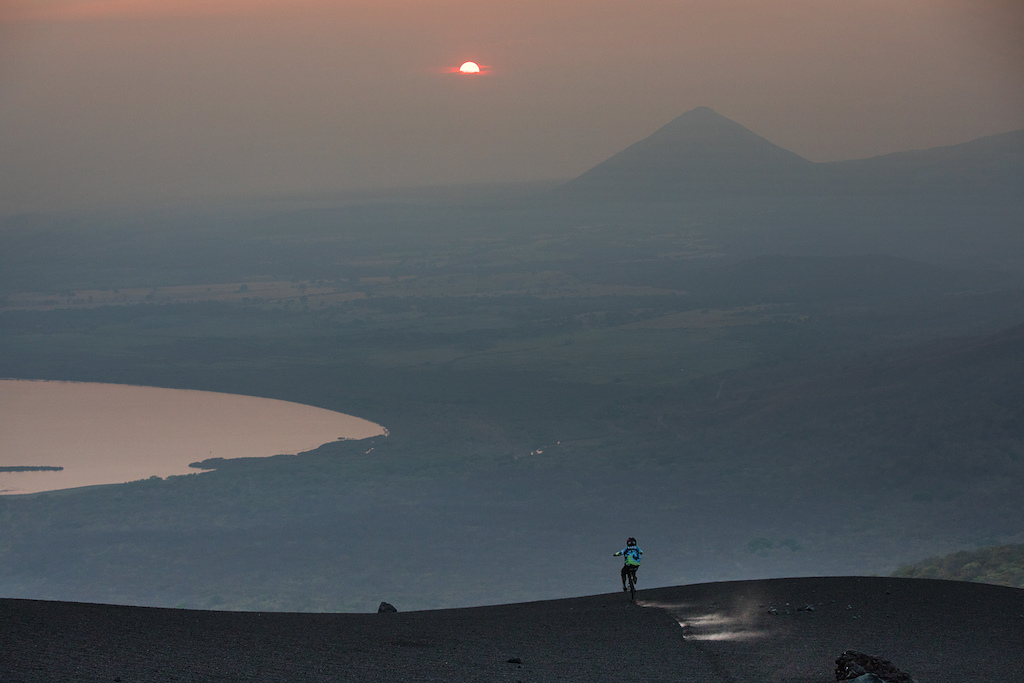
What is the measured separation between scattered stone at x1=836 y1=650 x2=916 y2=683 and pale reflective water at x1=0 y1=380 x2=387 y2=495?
132965 mm

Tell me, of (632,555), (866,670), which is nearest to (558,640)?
(632,555)

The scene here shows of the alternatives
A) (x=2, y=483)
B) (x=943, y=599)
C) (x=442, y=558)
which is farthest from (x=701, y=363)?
(x=943, y=599)

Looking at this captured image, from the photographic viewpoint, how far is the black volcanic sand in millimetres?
13531

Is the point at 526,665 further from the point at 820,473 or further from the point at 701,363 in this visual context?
the point at 701,363

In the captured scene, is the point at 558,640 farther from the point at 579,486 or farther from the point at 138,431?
the point at 138,431

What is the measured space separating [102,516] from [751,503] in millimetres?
83372

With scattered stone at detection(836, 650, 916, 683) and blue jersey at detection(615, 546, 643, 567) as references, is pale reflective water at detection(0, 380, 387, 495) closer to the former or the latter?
blue jersey at detection(615, 546, 643, 567)

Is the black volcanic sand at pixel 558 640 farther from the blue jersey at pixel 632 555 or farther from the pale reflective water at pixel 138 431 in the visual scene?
the pale reflective water at pixel 138 431

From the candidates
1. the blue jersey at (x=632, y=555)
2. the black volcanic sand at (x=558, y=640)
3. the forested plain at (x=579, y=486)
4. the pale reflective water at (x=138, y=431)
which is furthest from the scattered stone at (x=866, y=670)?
the pale reflective water at (x=138, y=431)

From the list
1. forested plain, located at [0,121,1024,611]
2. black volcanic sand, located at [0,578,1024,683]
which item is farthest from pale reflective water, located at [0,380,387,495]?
black volcanic sand, located at [0,578,1024,683]

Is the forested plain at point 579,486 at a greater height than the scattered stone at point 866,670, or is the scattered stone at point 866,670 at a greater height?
the forested plain at point 579,486

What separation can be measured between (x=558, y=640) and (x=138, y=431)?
154 m

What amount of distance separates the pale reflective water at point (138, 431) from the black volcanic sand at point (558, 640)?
126 m

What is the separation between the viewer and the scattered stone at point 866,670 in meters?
12.0
